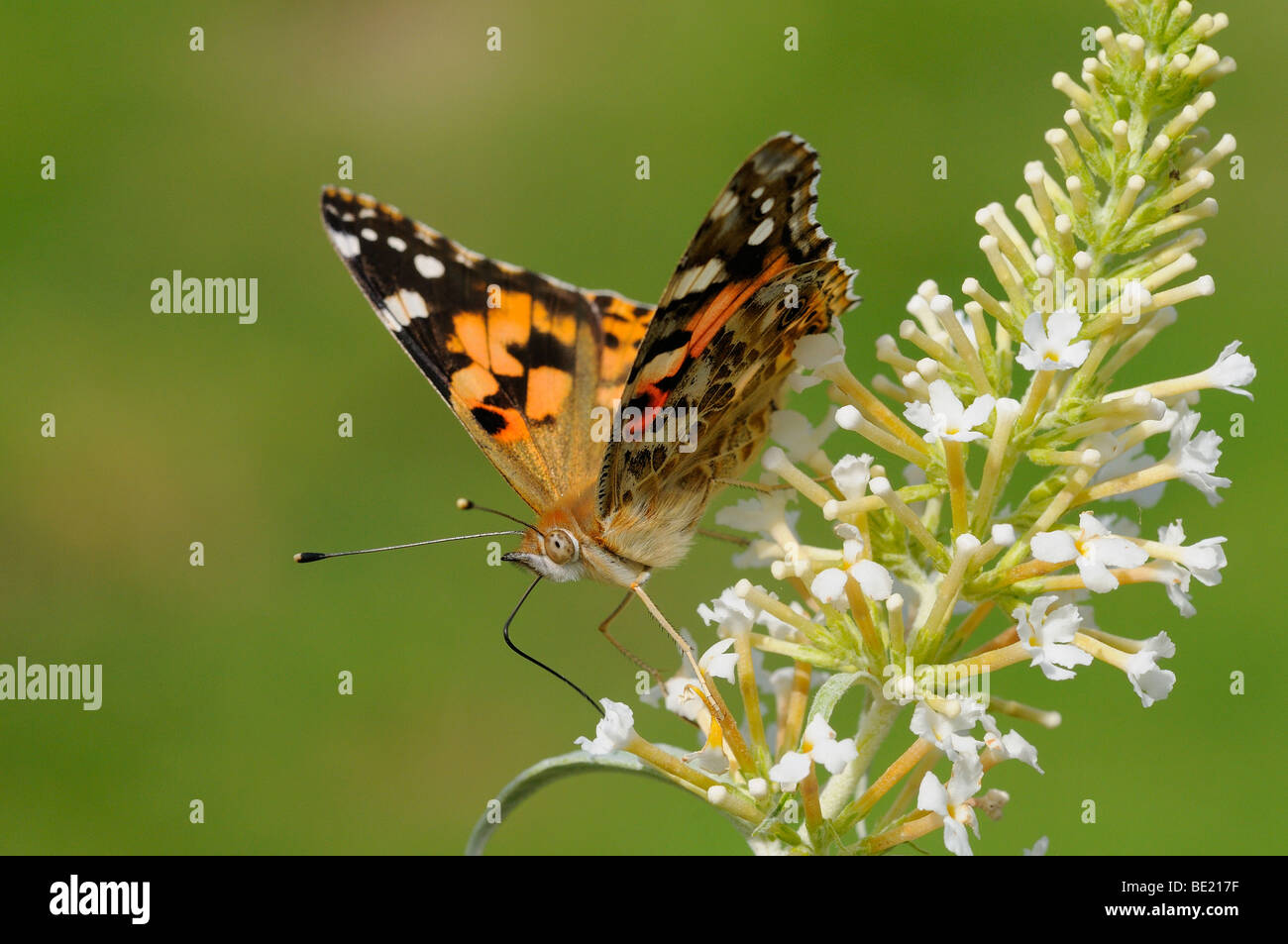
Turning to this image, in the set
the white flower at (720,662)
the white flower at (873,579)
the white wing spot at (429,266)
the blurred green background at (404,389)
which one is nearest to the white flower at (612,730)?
the white flower at (720,662)

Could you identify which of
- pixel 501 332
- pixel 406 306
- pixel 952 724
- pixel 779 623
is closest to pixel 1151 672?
pixel 952 724

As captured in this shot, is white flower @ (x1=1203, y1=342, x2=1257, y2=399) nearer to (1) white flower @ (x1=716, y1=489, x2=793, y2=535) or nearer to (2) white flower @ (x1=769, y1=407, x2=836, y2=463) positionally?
(2) white flower @ (x1=769, y1=407, x2=836, y2=463)

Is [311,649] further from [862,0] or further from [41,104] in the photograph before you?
[862,0]

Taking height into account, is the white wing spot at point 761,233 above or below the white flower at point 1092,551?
above

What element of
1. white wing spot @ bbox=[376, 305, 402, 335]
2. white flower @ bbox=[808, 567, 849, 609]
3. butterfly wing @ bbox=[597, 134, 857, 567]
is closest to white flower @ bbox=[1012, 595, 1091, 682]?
white flower @ bbox=[808, 567, 849, 609]

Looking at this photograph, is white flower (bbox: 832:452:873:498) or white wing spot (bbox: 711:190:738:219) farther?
white wing spot (bbox: 711:190:738:219)

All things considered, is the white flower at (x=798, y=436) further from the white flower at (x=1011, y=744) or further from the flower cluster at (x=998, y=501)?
the white flower at (x=1011, y=744)
